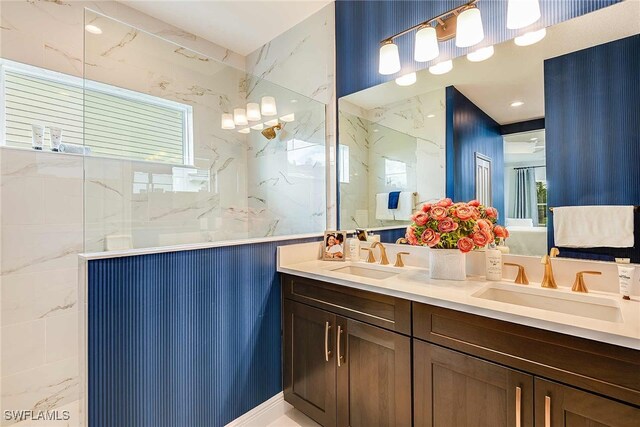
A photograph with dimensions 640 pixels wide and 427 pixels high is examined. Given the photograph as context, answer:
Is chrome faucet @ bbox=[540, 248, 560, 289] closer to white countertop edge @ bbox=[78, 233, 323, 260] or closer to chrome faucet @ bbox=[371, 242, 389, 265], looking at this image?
chrome faucet @ bbox=[371, 242, 389, 265]

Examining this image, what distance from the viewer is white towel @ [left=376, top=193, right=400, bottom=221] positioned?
2.08 m

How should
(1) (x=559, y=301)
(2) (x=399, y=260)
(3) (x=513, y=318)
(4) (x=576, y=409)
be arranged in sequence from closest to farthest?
(4) (x=576, y=409)
(3) (x=513, y=318)
(1) (x=559, y=301)
(2) (x=399, y=260)

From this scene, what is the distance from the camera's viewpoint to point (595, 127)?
1.31 m

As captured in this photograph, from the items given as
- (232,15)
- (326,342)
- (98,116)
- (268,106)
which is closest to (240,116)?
(268,106)

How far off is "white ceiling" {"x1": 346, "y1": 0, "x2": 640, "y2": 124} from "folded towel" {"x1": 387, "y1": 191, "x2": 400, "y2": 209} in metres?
0.63

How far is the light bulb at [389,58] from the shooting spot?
76.4 inches

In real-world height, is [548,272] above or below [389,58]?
below

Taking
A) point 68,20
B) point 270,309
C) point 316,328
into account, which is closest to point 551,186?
point 316,328

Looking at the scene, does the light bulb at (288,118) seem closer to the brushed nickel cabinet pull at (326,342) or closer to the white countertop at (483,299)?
the white countertop at (483,299)

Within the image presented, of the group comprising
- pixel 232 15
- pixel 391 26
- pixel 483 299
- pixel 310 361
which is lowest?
pixel 310 361

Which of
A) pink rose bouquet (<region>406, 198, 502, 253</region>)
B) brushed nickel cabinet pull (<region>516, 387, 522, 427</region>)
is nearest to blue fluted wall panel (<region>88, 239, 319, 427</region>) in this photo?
pink rose bouquet (<region>406, 198, 502, 253</region>)

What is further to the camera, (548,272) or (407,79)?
(407,79)

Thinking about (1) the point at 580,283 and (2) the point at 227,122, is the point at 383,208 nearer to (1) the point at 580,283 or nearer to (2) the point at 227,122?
(1) the point at 580,283

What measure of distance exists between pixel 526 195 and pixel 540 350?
0.81 meters
